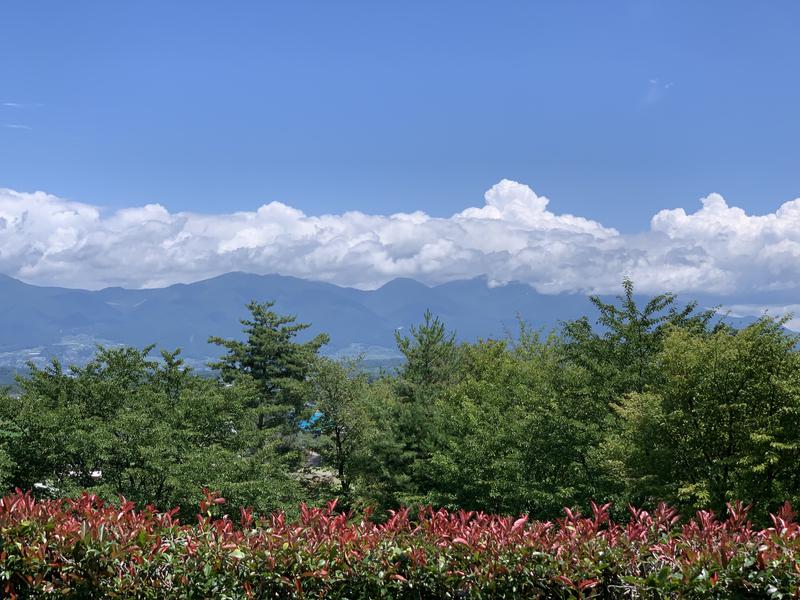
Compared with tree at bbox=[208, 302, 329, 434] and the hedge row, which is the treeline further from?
the hedge row

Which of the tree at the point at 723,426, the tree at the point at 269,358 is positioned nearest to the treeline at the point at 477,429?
the tree at the point at 723,426

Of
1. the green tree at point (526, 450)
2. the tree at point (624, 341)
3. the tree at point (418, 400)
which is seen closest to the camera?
the green tree at point (526, 450)

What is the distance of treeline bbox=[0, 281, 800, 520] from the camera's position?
14641 millimetres

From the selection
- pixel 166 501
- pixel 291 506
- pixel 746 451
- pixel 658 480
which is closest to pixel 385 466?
pixel 291 506

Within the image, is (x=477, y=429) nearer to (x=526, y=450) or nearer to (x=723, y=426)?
(x=526, y=450)

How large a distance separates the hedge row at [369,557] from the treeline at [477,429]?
393 inches

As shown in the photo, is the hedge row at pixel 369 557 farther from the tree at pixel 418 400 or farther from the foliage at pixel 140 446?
the tree at pixel 418 400

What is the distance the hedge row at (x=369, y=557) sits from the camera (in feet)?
14.8

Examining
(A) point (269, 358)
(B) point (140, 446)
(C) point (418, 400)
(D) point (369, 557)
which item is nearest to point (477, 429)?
(C) point (418, 400)

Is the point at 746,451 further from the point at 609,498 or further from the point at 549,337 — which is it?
the point at 549,337

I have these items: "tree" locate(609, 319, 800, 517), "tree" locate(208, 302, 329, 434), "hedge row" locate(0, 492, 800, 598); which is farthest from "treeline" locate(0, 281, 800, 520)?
"hedge row" locate(0, 492, 800, 598)

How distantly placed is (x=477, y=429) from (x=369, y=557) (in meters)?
17.9

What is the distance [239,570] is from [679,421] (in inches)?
525

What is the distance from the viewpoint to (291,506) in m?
21.9
